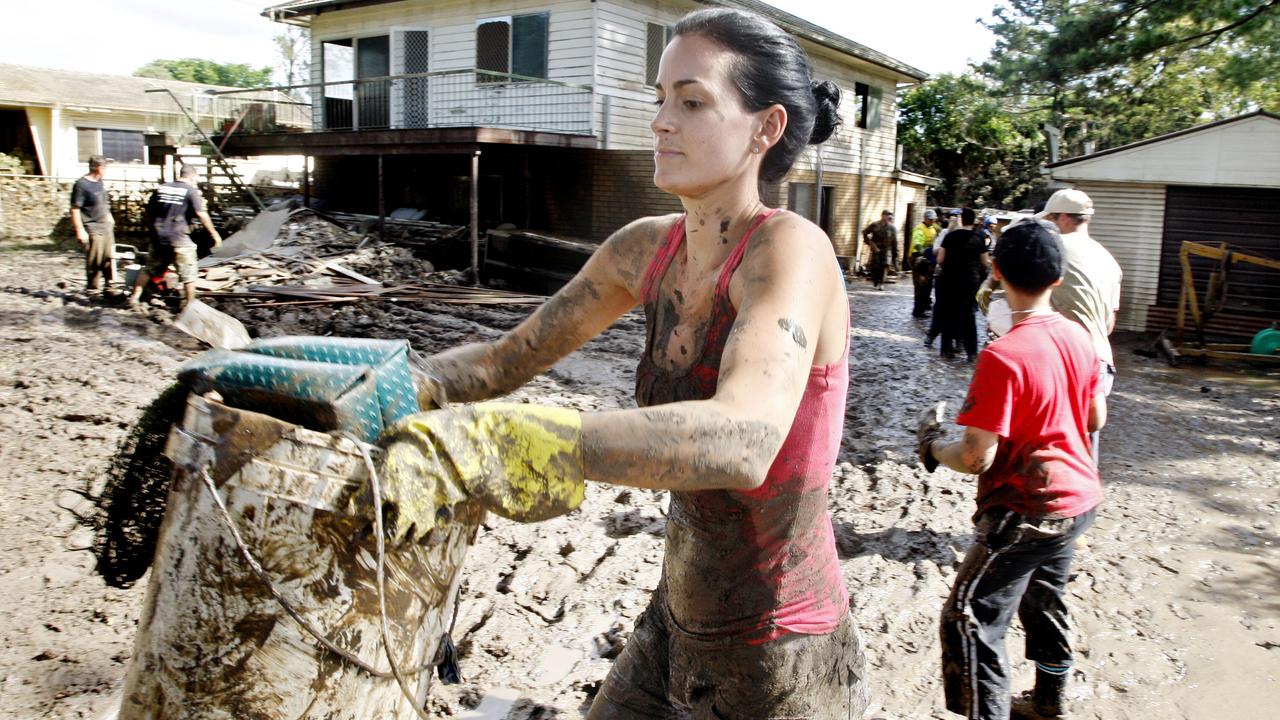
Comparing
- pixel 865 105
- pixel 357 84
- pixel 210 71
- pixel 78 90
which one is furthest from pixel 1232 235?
pixel 210 71

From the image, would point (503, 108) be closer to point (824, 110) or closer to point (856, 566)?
point (856, 566)

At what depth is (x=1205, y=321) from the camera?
481 inches

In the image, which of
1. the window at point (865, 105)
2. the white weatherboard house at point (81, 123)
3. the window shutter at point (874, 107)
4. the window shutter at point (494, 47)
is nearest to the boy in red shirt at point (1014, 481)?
the window shutter at point (494, 47)

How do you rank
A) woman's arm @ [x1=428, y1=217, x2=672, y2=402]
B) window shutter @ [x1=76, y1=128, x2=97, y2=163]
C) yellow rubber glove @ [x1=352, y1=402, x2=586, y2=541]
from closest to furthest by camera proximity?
yellow rubber glove @ [x1=352, y1=402, x2=586, y2=541], woman's arm @ [x1=428, y1=217, x2=672, y2=402], window shutter @ [x1=76, y1=128, x2=97, y2=163]

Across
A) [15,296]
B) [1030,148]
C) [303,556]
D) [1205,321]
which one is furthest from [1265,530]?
[1030,148]

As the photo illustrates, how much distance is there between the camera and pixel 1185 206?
1409cm

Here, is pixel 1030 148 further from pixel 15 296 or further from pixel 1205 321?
pixel 15 296

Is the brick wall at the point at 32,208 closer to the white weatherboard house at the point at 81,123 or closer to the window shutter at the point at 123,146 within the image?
the white weatherboard house at the point at 81,123

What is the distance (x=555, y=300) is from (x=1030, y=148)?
36.4m

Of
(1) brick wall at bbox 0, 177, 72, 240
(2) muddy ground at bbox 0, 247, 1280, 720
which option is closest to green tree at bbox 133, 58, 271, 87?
(1) brick wall at bbox 0, 177, 72, 240

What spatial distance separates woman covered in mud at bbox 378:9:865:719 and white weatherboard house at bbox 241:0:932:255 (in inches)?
508

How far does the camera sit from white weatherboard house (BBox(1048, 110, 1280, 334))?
43.3 feet

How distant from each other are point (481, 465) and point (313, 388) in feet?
0.85

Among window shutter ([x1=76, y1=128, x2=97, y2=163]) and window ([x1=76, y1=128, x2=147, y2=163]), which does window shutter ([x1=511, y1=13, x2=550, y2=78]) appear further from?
window shutter ([x1=76, y1=128, x2=97, y2=163])
